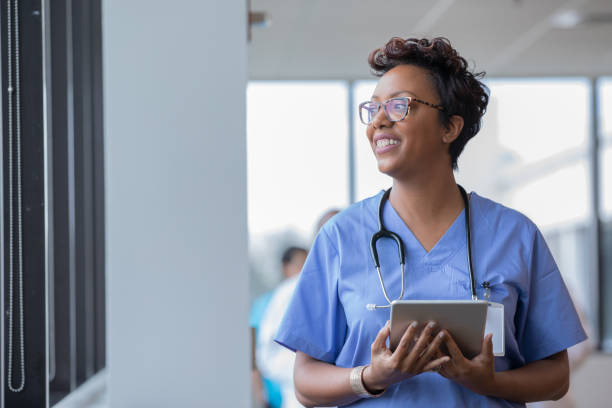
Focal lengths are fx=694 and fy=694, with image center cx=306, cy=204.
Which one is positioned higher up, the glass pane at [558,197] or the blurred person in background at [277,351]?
the glass pane at [558,197]

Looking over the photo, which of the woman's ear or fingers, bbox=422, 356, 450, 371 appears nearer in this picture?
fingers, bbox=422, 356, 450, 371

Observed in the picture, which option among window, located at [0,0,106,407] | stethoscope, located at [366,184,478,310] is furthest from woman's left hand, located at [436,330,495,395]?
window, located at [0,0,106,407]

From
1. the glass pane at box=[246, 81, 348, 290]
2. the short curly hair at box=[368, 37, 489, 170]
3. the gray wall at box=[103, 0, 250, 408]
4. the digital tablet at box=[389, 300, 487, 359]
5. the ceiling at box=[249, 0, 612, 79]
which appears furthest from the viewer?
the glass pane at box=[246, 81, 348, 290]

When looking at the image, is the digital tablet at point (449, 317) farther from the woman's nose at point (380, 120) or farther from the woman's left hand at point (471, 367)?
the woman's nose at point (380, 120)

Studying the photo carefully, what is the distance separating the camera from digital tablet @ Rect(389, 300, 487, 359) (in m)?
1.05

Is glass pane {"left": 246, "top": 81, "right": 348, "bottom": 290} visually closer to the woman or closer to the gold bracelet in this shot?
the woman

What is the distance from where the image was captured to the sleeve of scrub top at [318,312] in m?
1.27

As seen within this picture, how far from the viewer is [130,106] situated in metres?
1.44

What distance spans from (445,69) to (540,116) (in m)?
3.85

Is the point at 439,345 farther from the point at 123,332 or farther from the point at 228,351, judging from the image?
the point at 123,332

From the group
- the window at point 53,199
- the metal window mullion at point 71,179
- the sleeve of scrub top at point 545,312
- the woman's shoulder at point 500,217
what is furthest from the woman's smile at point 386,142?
the metal window mullion at point 71,179

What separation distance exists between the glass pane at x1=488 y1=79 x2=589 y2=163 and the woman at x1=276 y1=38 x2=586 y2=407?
369 cm

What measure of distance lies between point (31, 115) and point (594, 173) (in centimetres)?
427

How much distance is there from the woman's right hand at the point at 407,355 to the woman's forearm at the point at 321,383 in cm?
9
